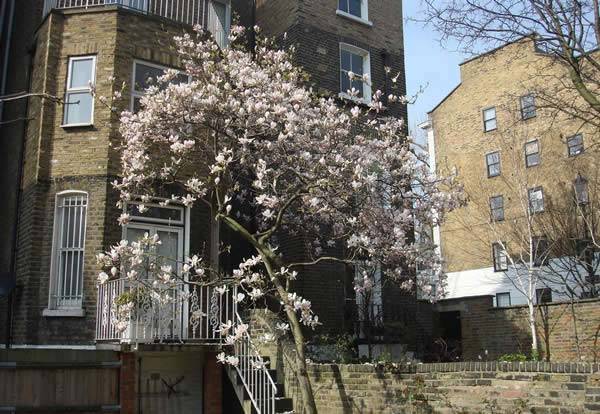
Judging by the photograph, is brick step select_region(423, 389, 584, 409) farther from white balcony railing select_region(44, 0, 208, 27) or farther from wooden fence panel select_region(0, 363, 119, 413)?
white balcony railing select_region(44, 0, 208, 27)

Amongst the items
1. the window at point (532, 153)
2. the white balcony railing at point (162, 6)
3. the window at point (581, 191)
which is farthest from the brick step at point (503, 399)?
the window at point (532, 153)

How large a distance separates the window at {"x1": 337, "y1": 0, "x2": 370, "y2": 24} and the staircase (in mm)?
9424

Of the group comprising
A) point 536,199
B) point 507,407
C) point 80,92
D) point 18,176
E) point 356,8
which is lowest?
point 507,407

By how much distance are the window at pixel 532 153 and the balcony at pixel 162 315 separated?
63.3 ft

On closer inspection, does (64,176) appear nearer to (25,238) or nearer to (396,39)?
(25,238)

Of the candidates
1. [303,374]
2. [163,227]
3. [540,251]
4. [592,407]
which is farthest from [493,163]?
[592,407]

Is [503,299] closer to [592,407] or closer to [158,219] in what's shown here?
[158,219]

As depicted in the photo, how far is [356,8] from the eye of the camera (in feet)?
57.5

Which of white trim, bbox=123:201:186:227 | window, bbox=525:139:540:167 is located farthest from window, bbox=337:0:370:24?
window, bbox=525:139:540:167

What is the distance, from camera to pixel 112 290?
11625 mm

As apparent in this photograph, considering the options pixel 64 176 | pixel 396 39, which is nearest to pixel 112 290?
pixel 64 176

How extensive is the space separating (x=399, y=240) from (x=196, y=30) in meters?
6.14

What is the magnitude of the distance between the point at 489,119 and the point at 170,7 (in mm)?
20680

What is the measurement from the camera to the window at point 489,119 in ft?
102
